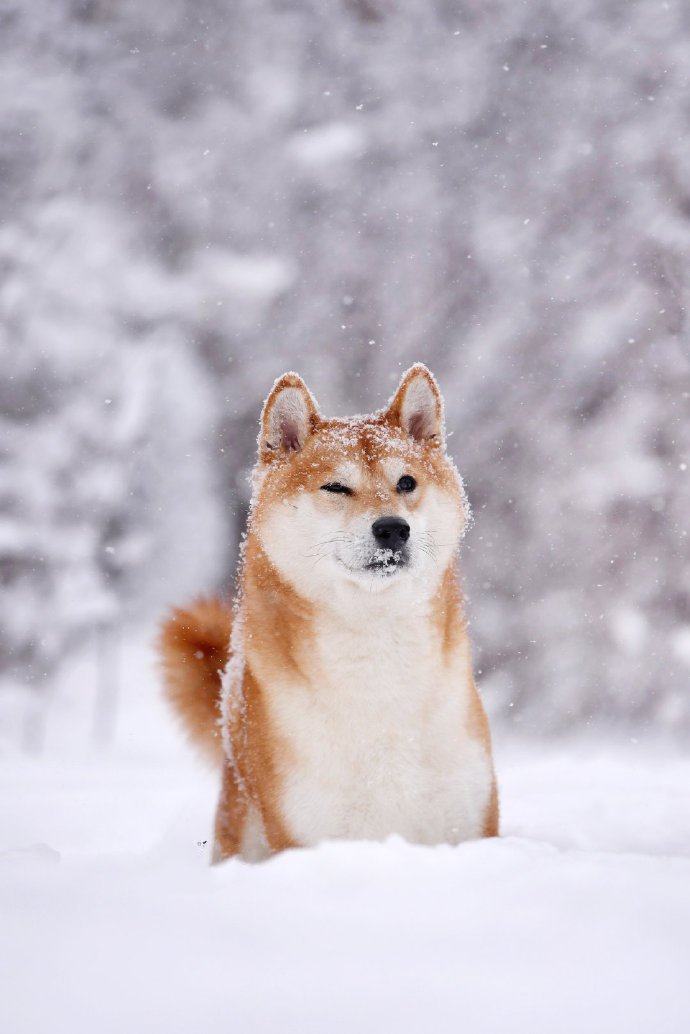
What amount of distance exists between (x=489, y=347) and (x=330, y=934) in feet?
18.2

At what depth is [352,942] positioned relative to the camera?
1515 millimetres

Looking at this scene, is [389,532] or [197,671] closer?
[389,532]

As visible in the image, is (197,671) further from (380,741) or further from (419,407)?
(419,407)

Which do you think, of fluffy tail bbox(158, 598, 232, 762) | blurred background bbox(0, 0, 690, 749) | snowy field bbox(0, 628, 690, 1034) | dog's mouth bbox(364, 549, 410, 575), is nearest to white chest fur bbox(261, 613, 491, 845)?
dog's mouth bbox(364, 549, 410, 575)

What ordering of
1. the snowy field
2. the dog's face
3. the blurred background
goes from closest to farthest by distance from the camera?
1. the snowy field
2. the dog's face
3. the blurred background

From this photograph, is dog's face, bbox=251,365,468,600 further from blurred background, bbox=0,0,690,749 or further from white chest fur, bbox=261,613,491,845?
blurred background, bbox=0,0,690,749

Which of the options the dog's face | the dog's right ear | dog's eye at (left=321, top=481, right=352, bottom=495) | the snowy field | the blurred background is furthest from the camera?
the blurred background

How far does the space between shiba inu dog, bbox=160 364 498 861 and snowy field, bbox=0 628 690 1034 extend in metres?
0.31

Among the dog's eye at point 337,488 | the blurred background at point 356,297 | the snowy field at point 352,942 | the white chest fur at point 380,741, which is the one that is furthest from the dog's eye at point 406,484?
the blurred background at point 356,297

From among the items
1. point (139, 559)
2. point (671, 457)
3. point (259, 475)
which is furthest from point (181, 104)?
point (259, 475)

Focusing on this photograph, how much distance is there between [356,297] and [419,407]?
4439 mm

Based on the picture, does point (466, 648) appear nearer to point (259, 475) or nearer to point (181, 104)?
point (259, 475)

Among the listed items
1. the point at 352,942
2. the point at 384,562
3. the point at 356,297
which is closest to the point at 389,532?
the point at 384,562

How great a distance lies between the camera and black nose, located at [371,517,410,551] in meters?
2.29
